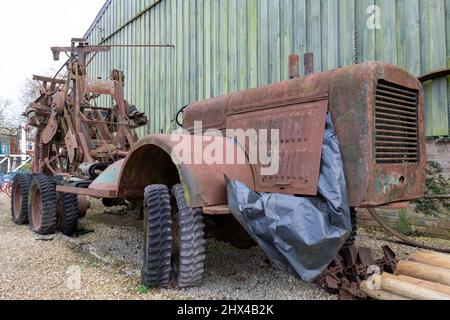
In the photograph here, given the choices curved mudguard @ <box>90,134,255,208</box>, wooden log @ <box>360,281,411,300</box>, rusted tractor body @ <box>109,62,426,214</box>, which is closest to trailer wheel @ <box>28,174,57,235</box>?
curved mudguard @ <box>90,134,255,208</box>

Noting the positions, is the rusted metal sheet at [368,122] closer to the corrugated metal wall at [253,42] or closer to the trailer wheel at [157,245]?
the trailer wheel at [157,245]

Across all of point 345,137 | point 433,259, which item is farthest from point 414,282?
point 345,137

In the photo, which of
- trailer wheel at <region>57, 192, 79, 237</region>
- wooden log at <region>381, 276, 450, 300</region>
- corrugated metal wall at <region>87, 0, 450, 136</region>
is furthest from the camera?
trailer wheel at <region>57, 192, 79, 237</region>

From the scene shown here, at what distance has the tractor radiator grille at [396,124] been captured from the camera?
111 inches

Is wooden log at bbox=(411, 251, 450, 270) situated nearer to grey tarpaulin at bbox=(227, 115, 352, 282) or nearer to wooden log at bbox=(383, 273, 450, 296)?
wooden log at bbox=(383, 273, 450, 296)

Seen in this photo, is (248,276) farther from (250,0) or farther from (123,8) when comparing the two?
(123,8)

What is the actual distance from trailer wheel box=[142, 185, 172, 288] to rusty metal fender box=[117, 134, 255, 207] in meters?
0.31

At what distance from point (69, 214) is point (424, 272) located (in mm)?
4310

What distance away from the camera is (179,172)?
3021 millimetres

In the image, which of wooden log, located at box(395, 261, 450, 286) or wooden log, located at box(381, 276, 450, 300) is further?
wooden log, located at box(395, 261, 450, 286)

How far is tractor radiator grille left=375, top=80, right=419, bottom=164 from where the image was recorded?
2.82 m

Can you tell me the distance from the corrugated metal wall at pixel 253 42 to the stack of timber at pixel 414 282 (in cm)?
240

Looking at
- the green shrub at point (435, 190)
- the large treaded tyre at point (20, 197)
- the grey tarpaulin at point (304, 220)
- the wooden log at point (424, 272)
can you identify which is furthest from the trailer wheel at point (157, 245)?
the large treaded tyre at point (20, 197)

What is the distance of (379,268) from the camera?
3.10 m
